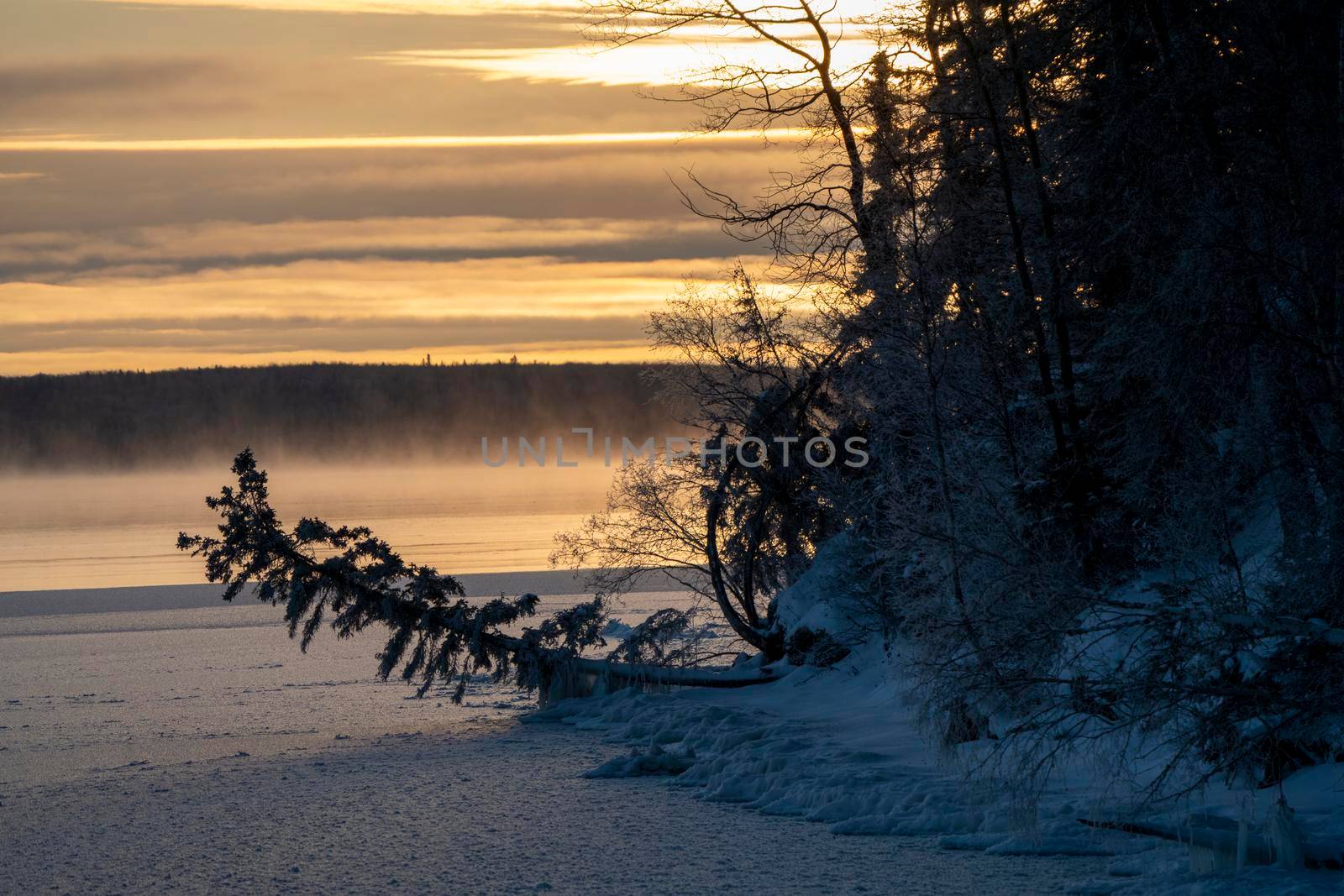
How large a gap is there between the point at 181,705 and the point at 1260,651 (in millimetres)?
10163

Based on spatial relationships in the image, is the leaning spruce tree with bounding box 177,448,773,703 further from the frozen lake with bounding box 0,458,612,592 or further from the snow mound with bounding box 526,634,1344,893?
the frozen lake with bounding box 0,458,612,592

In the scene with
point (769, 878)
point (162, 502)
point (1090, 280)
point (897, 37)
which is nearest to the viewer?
point (769, 878)

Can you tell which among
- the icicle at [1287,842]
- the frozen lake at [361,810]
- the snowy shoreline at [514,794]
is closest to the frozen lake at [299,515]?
the frozen lake at [361,810]

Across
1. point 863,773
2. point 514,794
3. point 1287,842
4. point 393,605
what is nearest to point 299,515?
point 393,605

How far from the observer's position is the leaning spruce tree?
1367 centimetres

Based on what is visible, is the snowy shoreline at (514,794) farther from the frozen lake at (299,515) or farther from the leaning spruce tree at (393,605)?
the frozen lake at (299,515)

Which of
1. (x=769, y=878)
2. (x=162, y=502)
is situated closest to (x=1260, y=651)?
(x=769, y=878)

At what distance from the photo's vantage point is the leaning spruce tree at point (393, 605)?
13.7 meters

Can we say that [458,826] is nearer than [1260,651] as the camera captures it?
No

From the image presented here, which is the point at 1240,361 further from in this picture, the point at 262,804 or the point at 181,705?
the point at 181,705

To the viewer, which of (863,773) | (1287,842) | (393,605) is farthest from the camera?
(393,605)

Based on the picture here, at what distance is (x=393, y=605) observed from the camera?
13.9 meters

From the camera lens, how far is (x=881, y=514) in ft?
48.6

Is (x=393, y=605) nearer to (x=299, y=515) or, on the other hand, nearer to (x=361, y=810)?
(x=361, y=810)
